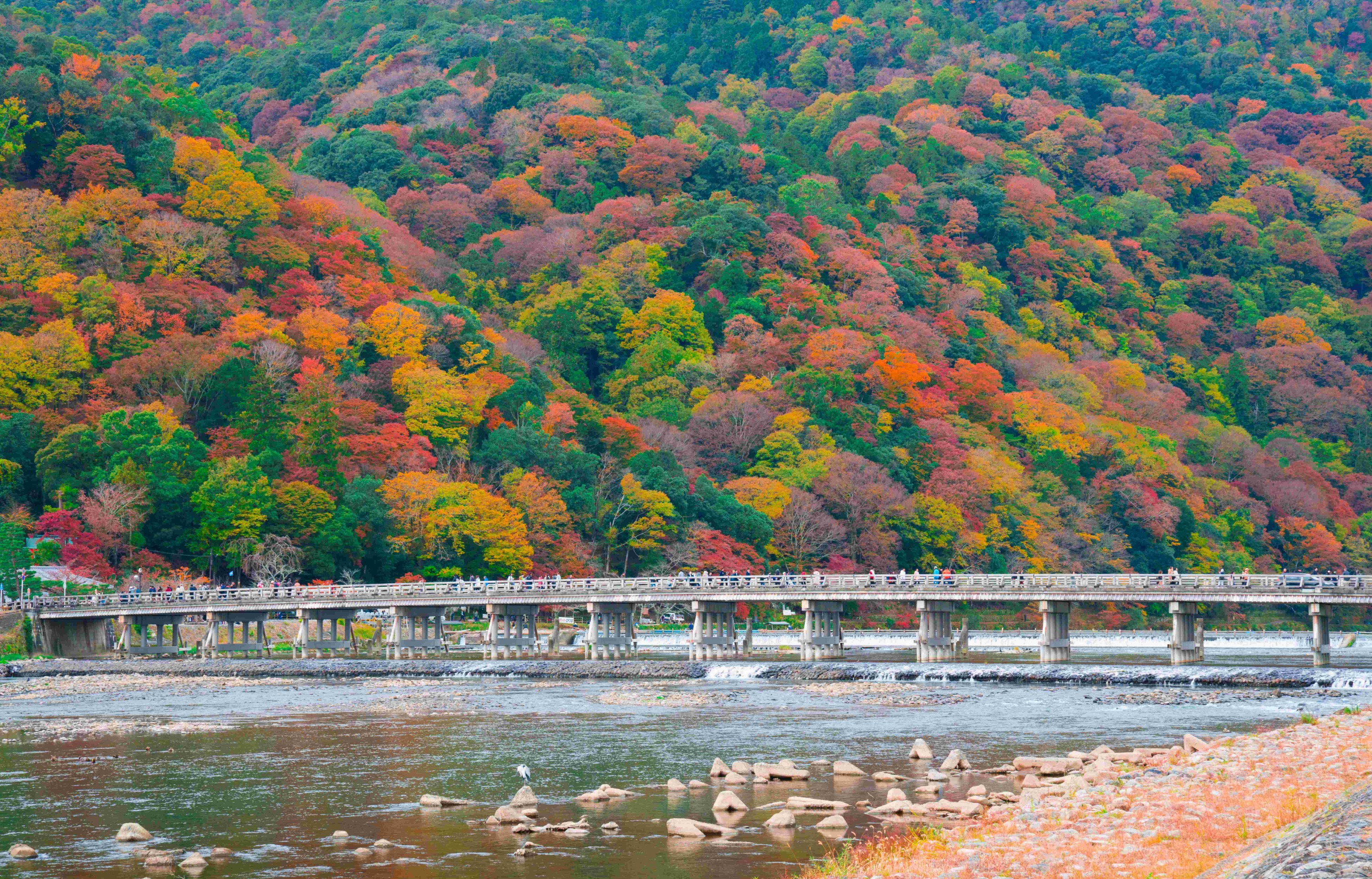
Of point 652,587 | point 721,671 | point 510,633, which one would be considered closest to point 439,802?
point 721,671

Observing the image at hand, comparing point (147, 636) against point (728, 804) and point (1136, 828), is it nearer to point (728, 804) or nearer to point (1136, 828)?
point (728, 804)

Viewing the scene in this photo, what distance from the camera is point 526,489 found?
265 feet

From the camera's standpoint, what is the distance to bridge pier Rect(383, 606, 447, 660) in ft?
218

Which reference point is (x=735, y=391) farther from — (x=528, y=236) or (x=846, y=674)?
(x=846, y=674)

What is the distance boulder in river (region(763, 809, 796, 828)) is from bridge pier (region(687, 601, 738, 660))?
37.9m

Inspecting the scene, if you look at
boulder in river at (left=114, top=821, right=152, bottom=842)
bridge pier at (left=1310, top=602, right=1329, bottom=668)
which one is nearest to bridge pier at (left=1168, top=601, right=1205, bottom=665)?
bridge pier at (left=1310, top=602, right=1329, bottom=668)

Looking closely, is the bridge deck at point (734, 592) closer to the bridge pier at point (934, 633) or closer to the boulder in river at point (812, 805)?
the bridge pier at point (934, 633)

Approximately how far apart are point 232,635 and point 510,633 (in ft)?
45.1

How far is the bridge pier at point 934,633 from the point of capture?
57.8 metres

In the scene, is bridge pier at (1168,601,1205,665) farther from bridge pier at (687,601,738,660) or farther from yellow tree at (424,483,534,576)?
yellow tree at (424,483,534,576)

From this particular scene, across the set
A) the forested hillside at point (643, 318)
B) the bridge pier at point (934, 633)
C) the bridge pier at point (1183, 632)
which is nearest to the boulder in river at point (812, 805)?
the bridge pier at point (1183, 632)

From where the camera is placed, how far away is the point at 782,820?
79.2 ft

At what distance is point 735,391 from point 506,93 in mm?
62171

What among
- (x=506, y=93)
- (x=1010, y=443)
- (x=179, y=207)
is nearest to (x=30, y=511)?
(x=179, y=207)
